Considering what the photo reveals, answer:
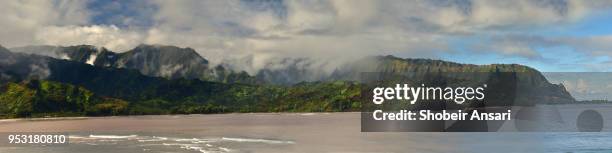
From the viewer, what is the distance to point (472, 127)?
235 feet

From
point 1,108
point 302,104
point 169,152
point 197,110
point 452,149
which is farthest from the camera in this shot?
point 302,104

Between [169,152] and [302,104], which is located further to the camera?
[302,104]

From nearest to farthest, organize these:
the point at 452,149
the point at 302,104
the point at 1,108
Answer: the point at 452,149
the point at 1,108
the point at 302,104

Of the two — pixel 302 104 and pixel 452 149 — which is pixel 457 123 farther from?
pixel 302 104

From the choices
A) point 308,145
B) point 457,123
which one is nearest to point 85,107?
point 457,123

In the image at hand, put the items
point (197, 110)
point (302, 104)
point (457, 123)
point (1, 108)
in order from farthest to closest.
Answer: point (302, 104), point (197, 110), point (1, 108), point (457, 123)

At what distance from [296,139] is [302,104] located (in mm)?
129244

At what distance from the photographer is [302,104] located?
608 ft

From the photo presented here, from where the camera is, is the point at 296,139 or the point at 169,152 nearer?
the point at 169,152

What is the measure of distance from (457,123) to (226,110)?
10613cm

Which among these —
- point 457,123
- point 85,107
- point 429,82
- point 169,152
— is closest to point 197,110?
point 85,107

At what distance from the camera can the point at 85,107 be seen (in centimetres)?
15075

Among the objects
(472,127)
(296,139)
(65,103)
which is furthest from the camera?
(65,103)

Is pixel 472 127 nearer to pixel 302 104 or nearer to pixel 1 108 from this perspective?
pixel 1 108
